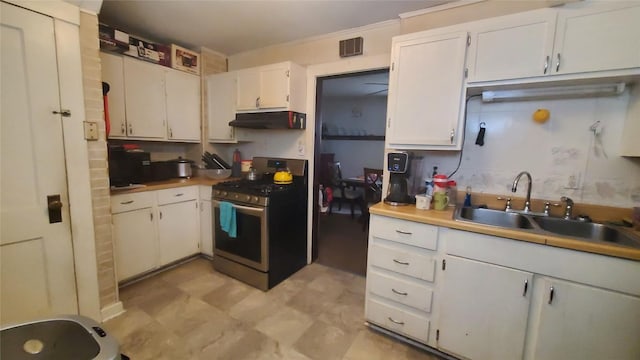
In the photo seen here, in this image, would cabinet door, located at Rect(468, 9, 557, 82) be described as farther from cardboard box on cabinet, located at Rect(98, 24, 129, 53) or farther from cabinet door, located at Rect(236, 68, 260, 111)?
cardboard box on cabinet, located at Rect(98, 24, 129, 53)

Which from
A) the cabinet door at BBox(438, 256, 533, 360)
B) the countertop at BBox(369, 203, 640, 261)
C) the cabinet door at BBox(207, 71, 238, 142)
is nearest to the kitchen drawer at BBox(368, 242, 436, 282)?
the cabinet door at BBox(438, 256, 533, 360)

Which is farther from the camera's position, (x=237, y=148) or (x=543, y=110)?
(x=237, y=148)

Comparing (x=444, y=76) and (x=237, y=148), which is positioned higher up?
(x=444, y=76)

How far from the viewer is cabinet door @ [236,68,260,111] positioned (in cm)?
278

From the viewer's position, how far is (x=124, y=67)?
2.51 metres

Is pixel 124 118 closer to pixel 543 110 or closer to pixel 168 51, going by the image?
pixel 168 51

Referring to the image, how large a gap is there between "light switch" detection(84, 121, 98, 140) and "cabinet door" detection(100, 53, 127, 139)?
0.84m

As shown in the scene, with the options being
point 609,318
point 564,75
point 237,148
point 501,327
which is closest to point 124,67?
point 237,148

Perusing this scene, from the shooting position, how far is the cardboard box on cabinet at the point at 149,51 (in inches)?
100

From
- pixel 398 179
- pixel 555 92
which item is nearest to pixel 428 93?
pixel 398 179

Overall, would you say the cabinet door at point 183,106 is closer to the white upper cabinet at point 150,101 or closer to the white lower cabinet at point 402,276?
the white upper cabinet at point 150,101

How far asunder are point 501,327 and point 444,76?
61.7 inches

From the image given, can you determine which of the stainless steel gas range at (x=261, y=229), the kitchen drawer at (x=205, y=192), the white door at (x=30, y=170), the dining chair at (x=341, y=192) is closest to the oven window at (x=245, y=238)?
the stainless steel gas range at (x=261, y=229)

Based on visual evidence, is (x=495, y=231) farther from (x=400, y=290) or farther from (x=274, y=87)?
(x=274, y=87)
